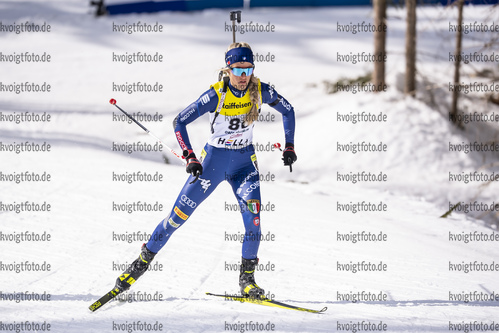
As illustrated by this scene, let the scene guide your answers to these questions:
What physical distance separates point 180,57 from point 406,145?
833 centimetres

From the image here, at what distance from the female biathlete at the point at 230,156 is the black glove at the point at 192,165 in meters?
0.10

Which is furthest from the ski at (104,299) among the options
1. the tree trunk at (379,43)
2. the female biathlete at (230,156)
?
the tree trunk at (379,43)

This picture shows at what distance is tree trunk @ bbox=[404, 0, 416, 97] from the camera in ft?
42.7

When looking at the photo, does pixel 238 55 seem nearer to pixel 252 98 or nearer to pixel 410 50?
pixel 252 98

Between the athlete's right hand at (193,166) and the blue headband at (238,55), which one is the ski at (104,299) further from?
the blue headband at (238,55)

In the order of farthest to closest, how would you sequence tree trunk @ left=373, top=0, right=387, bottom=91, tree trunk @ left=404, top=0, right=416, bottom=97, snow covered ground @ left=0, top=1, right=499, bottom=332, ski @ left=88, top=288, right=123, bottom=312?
tree trunk @ left=373, top=0, right=387, bottom=91 → tree trunk @ left=404, top=0, right=416, bottom=97 → snow covered ground @ left=0, top=1, right=499, bottom=332 → ski @ left=88, top=288, right=123, bottom=312

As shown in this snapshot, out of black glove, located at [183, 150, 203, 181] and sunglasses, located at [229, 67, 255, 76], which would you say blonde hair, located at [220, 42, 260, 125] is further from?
black glove, located at [183, 150, 203, 181]

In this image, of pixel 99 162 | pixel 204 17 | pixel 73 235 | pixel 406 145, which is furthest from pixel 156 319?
pixel 204 17

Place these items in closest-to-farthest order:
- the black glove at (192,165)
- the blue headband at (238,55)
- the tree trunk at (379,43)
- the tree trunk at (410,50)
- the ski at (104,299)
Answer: the black glove at (192,165) < the blue headband at (238,55) < the ski at (104,299) < the tree trunk at (410,50) < the tree trunk at (379,43)

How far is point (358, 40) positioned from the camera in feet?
63.5

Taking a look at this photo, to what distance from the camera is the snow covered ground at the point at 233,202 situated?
17.7 ft

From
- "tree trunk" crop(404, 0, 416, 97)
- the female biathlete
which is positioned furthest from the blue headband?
"tree trunk" crop(404, 0, 416, 97)

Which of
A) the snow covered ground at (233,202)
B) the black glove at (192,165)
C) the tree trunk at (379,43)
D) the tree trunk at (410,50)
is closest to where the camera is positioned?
the black glove at (192,165)

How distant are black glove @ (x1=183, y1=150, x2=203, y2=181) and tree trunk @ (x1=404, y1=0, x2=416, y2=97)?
9489 mm
